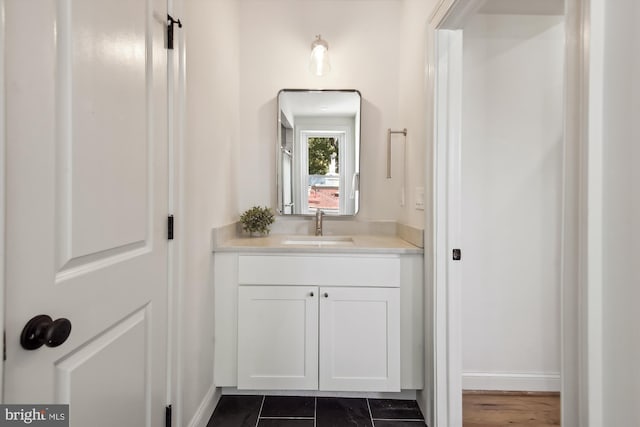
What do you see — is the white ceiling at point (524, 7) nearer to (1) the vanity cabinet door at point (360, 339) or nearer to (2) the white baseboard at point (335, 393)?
(1) the vanity cabinet door at point (360, 339)

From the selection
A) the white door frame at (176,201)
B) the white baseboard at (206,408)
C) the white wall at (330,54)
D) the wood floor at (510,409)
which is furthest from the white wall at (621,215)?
the white wall at (330,54)

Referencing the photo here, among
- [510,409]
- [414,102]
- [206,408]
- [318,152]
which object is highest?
[414,102]

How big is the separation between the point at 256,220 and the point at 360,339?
0.96 metres

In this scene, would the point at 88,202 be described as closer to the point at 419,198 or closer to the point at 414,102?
the point at 419,198

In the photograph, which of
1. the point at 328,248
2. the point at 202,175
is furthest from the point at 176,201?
the point at 328,248

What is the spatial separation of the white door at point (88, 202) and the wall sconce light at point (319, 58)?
117cm

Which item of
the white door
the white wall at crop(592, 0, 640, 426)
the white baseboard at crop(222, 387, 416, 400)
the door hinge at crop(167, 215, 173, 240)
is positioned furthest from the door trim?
the white baseboard at crop(222, 387, 416, 400)

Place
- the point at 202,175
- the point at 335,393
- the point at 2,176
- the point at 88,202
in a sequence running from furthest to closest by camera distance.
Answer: the point at 335,393 < the point at 202,175 < the point at 88,202 < the point at 2,176

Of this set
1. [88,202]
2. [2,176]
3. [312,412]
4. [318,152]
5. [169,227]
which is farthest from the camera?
[318,152]

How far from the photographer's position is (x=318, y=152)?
2.39 meters

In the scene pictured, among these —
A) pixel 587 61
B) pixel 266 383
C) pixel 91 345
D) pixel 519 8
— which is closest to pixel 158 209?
pixel 91 345

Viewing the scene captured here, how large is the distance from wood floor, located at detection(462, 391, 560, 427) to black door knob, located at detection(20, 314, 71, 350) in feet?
6.19

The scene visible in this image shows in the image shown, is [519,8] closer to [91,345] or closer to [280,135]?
[280,135]

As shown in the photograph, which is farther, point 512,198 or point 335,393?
point 512,198
